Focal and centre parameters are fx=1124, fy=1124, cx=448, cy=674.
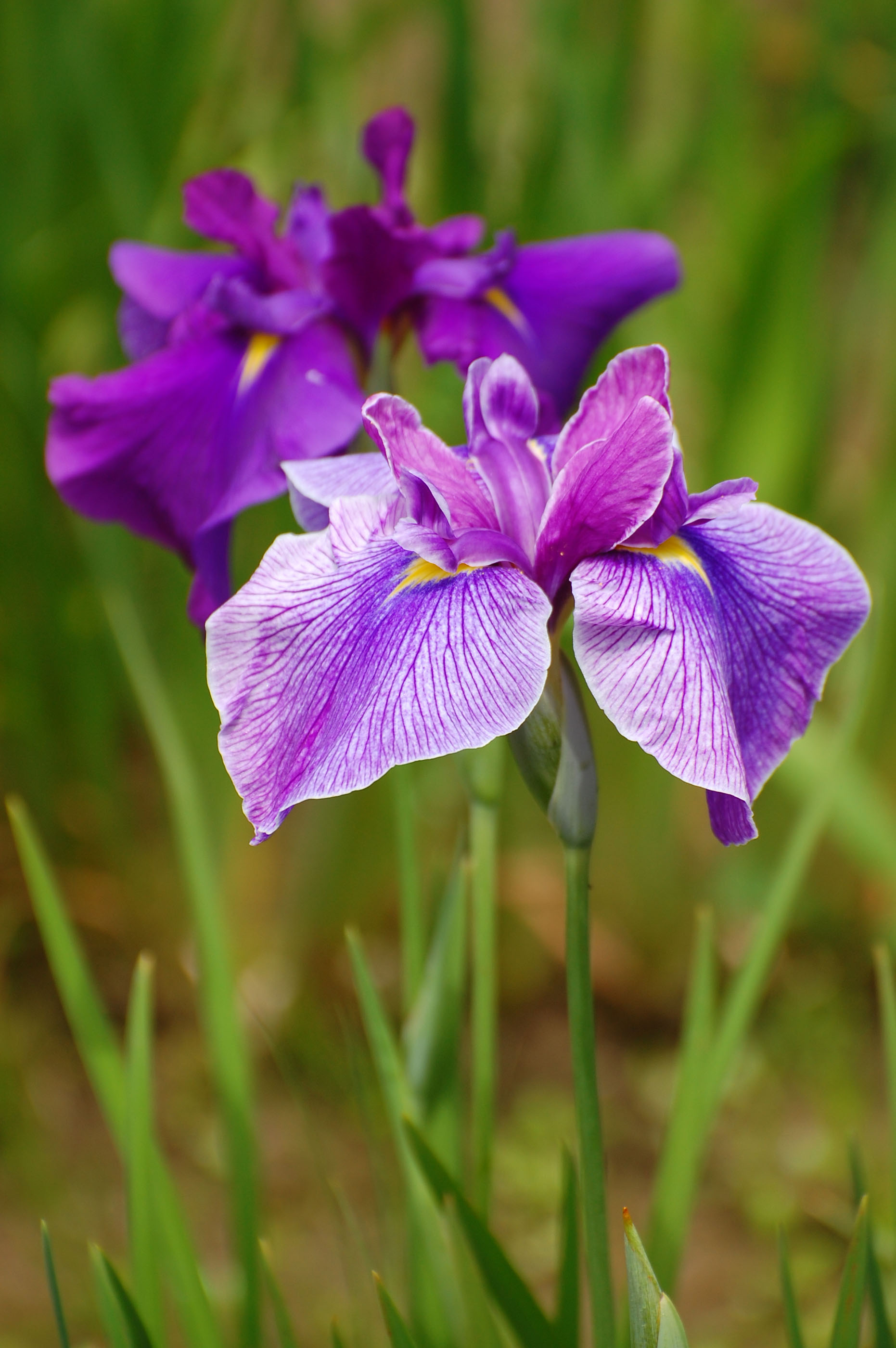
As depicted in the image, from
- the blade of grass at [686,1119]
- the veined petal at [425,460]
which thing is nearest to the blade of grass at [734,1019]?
the blade of grass at [686,1119]

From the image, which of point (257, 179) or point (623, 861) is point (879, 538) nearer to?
point (623, 861)

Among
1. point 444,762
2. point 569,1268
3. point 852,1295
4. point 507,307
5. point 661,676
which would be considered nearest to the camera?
point 661,676

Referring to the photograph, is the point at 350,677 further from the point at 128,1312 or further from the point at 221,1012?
the point at 221,1012

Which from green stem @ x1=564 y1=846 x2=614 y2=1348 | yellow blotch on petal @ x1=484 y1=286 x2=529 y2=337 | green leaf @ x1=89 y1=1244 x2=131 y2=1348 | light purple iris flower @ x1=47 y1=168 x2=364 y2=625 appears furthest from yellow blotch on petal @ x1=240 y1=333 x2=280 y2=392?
green leaf @ x1=89 y1=1244 x2=131 y2=1348

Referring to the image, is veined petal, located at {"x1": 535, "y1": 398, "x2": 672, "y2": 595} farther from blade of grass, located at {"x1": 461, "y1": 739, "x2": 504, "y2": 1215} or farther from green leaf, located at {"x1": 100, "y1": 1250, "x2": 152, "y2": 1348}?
green leaf, located at {"x1": 100, "y1": 1250, "x2": 152, "y2": 1348}

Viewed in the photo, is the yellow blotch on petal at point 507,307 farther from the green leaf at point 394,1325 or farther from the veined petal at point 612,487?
the green leaf at point 394,1325

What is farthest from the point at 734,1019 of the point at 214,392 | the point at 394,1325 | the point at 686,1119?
the point at 214,392
